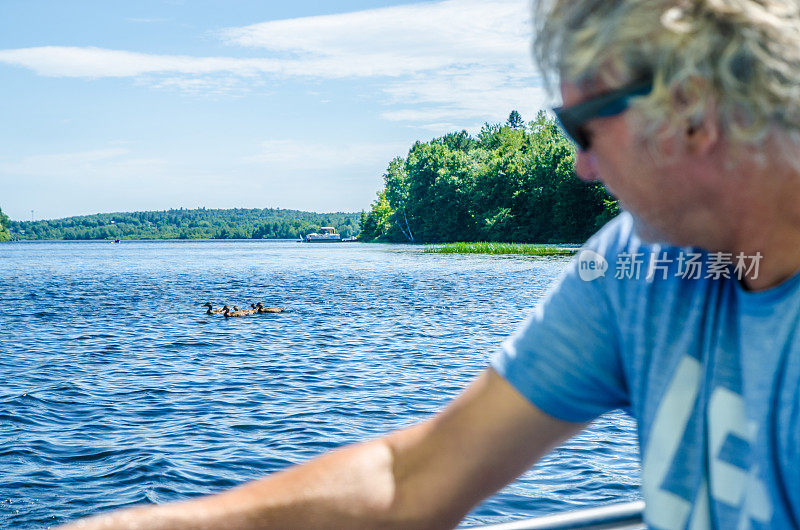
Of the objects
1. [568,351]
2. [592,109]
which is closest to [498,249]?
[568,351]

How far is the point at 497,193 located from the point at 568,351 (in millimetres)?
69953

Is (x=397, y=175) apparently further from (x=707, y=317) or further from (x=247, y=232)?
(x=247, y=232)

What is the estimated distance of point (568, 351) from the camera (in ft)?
3.71

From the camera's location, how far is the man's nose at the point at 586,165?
1084mm

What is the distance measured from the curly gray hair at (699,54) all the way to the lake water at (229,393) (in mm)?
7143

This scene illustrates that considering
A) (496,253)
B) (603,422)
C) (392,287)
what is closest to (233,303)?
(392,287)

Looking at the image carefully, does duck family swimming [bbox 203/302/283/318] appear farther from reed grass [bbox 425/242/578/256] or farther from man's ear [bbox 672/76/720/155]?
reed grass [bbox 425/242/578/256]

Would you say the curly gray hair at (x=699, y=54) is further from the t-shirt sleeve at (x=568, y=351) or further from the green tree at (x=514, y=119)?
the green tree at (x=514, y=119)

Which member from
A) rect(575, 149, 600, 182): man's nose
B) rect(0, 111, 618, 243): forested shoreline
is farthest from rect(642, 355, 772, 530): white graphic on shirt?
rect(0, 111, 618, 243): forested shoreline

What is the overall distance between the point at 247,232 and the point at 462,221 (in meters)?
122

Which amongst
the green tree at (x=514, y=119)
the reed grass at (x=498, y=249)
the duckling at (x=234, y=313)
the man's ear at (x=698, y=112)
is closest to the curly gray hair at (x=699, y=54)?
the man's ear at (x=698, y=112)

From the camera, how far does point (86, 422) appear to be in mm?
12047

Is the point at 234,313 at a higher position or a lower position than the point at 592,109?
lower

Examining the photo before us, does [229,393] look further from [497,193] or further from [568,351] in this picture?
[497,193]
